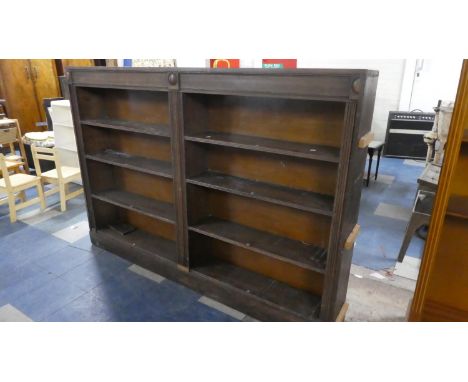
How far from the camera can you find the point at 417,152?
616 centimetres

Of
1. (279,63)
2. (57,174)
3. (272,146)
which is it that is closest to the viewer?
(272,146)

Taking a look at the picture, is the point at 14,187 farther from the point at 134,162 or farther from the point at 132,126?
the point at 132,126

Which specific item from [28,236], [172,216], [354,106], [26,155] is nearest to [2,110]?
[26,155]

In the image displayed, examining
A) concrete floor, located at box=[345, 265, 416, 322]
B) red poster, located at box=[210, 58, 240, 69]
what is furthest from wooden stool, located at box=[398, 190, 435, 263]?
red poster, located at box=[210, 58, 240, 69]

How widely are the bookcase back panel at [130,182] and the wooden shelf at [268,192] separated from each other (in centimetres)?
58

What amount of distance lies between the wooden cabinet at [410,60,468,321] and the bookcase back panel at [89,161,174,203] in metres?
1.90

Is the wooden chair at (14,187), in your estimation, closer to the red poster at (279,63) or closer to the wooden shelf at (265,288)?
the wooden shelf at (265,288)

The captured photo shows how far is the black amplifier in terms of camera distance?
5992 mm

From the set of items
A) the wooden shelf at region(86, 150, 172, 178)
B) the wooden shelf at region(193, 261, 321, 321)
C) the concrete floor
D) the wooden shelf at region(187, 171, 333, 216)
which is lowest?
the concrete floor

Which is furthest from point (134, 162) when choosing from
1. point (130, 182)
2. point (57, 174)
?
point (57, 174)

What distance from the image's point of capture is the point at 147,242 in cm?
294

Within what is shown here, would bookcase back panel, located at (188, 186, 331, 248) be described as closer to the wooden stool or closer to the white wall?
the wooden stool

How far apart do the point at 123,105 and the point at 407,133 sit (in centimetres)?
535

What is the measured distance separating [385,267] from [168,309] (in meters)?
1.87
